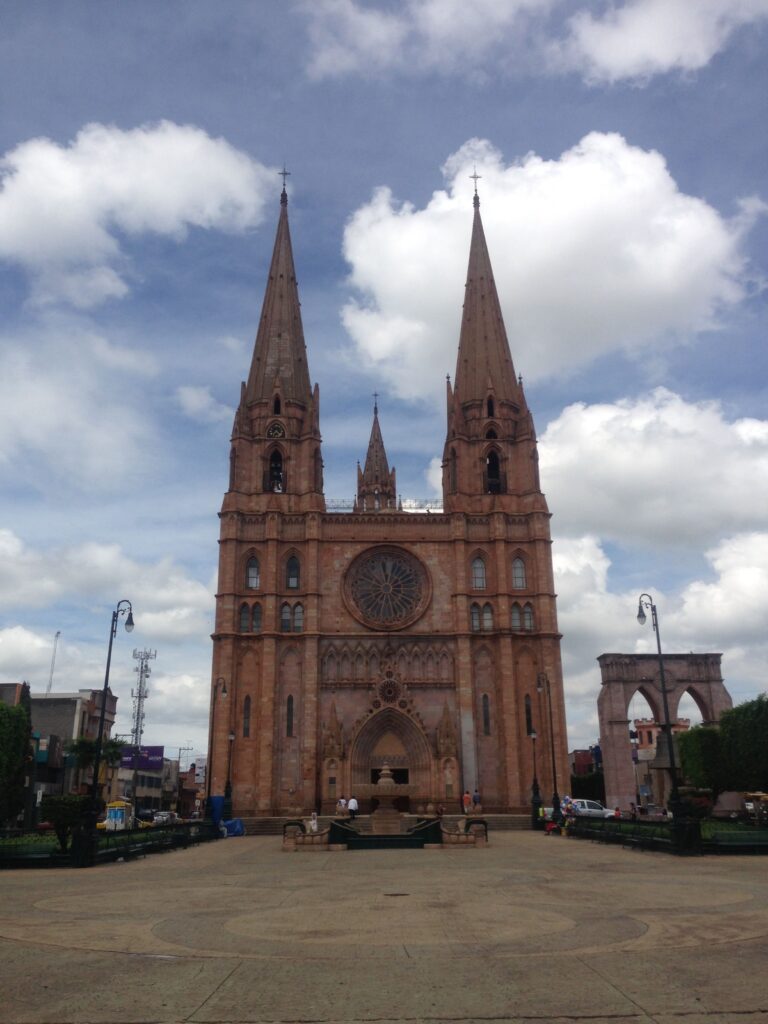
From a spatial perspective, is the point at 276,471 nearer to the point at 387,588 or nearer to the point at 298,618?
the point at 298,618

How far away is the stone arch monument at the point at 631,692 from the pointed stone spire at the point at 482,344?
23317mm

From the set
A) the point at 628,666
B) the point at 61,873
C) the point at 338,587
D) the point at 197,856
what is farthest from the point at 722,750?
the point at 61,873

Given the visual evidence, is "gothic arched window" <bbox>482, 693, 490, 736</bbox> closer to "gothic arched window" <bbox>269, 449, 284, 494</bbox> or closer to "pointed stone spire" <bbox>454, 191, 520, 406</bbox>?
"gothic arched window" <bbox>269, 449, 284, 494</bbox>

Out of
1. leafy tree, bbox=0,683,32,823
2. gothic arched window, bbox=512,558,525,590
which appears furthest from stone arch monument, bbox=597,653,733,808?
leafy tree, bbox=0,683,32,823

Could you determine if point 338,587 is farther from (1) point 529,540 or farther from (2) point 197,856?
(2) point 197,856

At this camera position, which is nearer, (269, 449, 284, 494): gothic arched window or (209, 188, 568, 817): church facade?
(209, 188, 568, 817): church facade

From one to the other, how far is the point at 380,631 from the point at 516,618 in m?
8.67

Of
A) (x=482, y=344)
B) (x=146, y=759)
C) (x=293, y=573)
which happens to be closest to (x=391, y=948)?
(x=293, y=573)

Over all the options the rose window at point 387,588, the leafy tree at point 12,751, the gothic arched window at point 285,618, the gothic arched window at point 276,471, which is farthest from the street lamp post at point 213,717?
the gothic arched window at point 276,471

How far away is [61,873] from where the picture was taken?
19.7 m

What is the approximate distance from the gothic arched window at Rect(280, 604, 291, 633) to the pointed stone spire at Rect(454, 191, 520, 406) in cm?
1973

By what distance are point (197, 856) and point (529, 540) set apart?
33.6m

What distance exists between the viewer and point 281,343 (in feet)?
200

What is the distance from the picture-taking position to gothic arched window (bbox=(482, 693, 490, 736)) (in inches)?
2010
